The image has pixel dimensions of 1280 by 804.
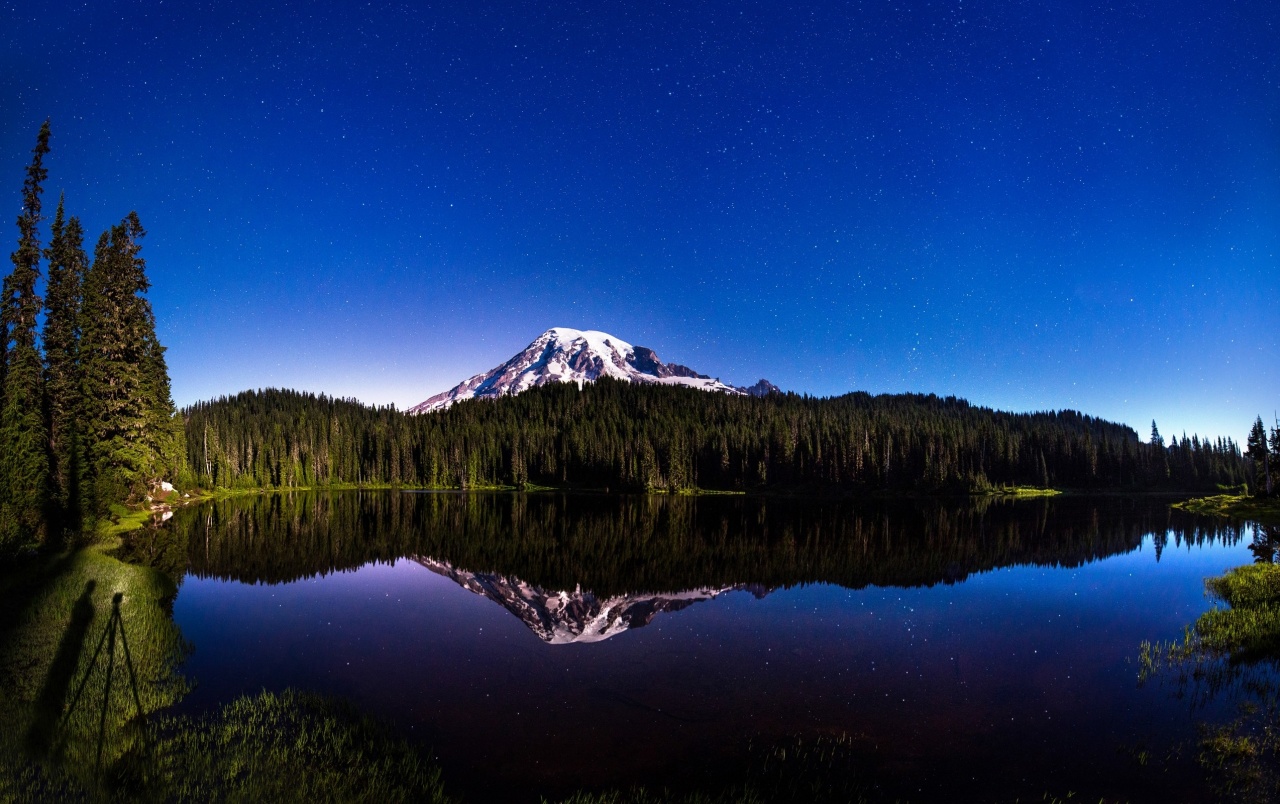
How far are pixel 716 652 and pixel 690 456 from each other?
138 meters

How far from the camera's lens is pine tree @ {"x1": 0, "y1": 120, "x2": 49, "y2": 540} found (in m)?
36.2

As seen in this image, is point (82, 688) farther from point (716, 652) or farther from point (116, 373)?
point (116, 373)

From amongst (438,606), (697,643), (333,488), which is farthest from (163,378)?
(333,488)

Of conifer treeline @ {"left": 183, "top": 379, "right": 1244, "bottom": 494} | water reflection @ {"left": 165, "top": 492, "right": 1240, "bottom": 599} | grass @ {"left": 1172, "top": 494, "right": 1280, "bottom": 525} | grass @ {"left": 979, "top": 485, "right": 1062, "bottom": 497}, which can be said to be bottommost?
grass @ {"left": 979, "top": 485, "right": 1062, "bottom": 497}

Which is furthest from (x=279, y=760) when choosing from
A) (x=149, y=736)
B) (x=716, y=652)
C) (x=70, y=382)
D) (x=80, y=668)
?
(x=70, y=382)

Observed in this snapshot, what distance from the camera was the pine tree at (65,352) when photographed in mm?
41938

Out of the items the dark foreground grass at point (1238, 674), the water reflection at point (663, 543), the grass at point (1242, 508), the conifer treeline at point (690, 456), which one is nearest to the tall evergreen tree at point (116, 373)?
the water reflection at point (663, 543)

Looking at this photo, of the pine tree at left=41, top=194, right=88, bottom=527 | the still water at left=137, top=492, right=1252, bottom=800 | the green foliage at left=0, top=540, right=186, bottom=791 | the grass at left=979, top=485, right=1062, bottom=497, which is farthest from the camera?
the grass at left=979, top=485, right=1062, bottom=497

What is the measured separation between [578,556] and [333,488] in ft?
458

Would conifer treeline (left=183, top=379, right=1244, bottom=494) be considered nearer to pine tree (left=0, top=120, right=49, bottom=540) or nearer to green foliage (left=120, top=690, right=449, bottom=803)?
pine tree (left=0, top=120, right=49, bottom=540)

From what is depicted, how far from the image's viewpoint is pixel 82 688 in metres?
14.7

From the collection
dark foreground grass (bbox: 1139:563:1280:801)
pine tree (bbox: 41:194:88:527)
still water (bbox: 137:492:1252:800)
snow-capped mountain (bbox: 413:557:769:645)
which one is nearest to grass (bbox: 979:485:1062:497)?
still water (bbox: 137:492:1252:800)

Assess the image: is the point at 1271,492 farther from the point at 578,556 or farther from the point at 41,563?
the point at 41,563

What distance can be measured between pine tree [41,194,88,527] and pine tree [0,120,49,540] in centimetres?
123
